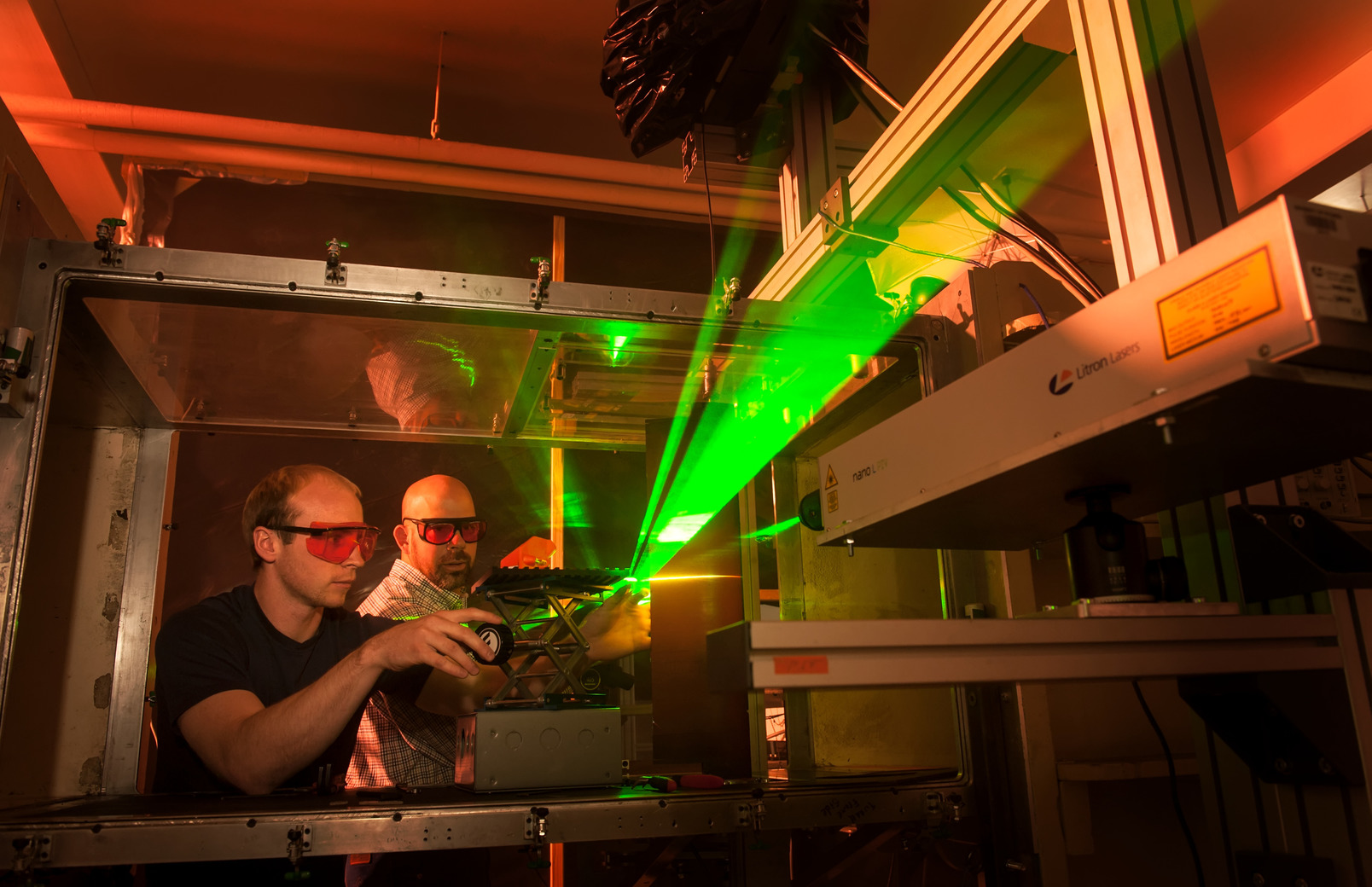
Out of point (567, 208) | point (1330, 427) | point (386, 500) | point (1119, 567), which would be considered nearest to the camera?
point (1330, 427)

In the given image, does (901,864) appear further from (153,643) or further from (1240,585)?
(153,643)

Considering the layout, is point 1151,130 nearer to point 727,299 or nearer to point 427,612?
point 727,299

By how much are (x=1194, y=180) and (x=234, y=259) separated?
1237mm

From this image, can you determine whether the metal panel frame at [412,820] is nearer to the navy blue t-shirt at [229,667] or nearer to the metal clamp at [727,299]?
the navy blue t-shirt at [229,667]

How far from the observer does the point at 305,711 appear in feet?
4.72

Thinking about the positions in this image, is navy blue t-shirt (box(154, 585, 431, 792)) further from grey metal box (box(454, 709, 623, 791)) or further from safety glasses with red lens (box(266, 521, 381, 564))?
grey metal box (box(454, 709, 623, 791))

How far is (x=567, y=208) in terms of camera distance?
298 centimetres

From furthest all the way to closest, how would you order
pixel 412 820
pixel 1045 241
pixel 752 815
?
pixel 1045 241 → pixel 752 815 → pixel 412 820

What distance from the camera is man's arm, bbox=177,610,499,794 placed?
132 centimetres

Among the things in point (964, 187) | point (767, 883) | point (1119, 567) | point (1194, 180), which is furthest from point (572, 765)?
point (964, 187)

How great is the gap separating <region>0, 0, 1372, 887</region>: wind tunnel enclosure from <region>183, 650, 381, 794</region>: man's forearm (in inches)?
5.4

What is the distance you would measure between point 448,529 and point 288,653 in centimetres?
48

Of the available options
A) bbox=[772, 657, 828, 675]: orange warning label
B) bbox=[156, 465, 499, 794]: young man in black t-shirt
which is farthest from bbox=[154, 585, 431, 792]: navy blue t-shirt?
bbox=[772, 657, 828, 675]: orange warning label

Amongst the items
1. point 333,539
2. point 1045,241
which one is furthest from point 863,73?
point 333,539
